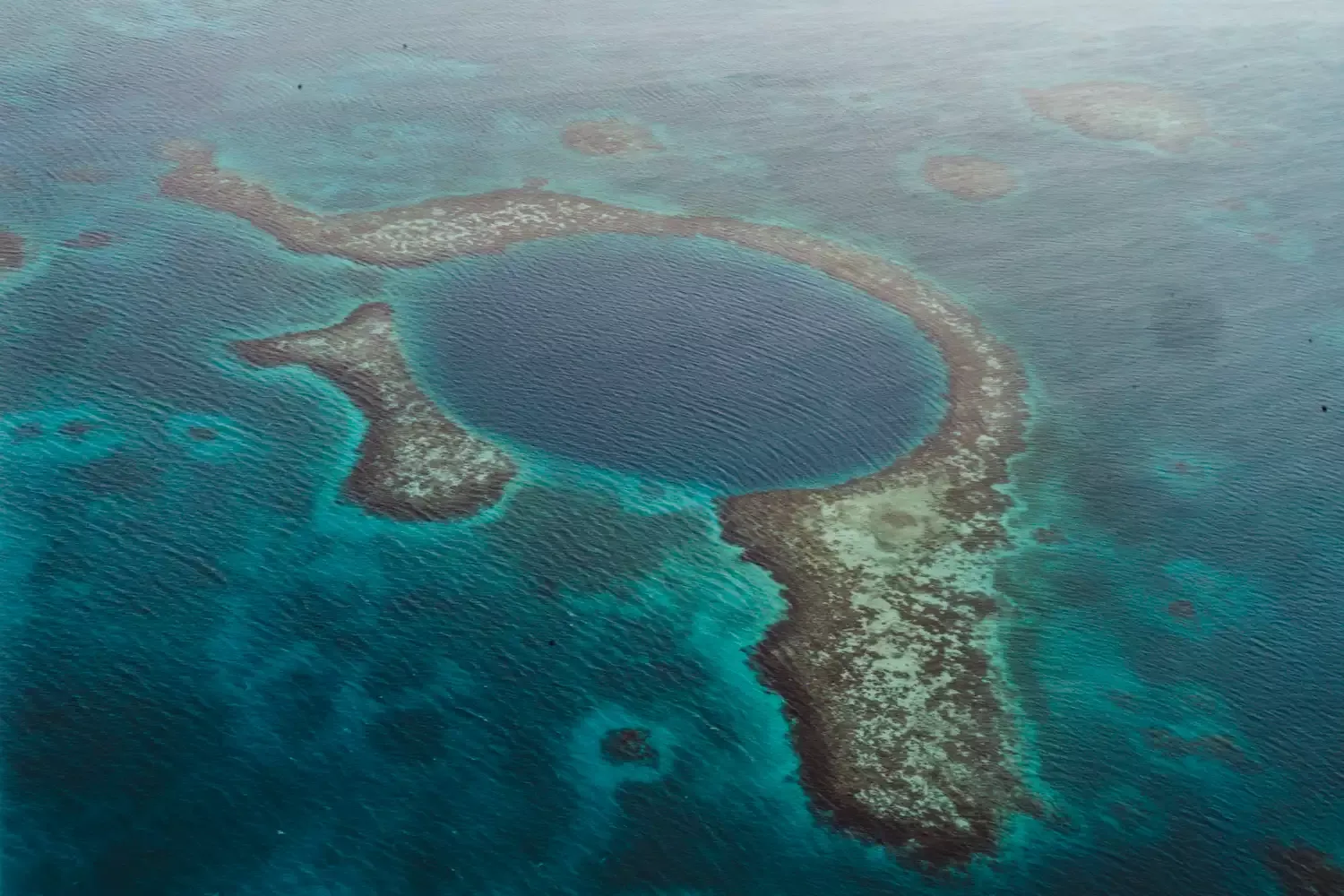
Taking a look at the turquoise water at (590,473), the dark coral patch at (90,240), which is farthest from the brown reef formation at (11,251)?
the dark coral patch at (90,240)

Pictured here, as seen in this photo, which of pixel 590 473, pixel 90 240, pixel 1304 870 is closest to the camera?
pixel 1304 870

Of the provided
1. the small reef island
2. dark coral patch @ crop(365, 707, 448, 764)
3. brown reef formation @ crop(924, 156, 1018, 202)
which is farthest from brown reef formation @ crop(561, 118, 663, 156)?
dark coral patch @ crop(365, 707, 448, 764)

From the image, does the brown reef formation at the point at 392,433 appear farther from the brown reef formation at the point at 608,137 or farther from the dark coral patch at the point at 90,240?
the brown reef formation at the point at 608,137

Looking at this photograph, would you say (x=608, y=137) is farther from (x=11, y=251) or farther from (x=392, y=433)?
(x=11, y=251)

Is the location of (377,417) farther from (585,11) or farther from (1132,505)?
(585,11)

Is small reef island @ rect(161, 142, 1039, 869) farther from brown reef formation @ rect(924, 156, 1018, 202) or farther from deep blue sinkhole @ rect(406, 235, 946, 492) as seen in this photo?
brown reef formation @ rect(924, 156, 1018, 202)

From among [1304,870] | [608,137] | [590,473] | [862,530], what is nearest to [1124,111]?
[608,137]
